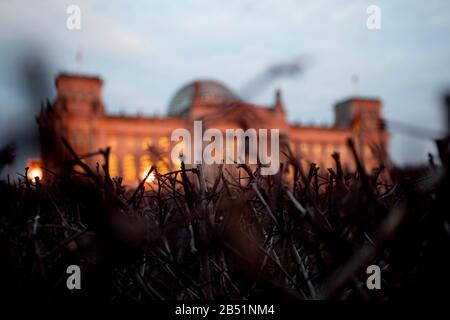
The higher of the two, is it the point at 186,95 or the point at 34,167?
the point at 186,95

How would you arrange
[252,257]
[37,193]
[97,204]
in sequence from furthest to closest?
[37,193]
[252,257]
[97,204]

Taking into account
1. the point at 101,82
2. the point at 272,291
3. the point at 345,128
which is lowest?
the point at 272,291

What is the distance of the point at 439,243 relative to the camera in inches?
34.0

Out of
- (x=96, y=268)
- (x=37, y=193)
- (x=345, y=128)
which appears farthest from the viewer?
(x=345, y=128)

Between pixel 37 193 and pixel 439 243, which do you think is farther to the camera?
pixel 37 193

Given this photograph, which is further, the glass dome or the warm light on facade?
the glass dome

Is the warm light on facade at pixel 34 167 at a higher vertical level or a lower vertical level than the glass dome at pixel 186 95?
lower

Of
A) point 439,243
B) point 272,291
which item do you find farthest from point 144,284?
point 439,243

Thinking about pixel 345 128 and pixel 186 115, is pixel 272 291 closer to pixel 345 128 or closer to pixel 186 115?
pixel 186 115

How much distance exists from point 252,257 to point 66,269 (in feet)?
1.93

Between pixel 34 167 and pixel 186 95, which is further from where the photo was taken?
pixel 186 95

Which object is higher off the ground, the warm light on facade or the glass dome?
the glass dome

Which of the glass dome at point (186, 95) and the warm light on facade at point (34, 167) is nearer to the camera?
the warm light on facade at point (34, 167)

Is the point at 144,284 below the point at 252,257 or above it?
below
